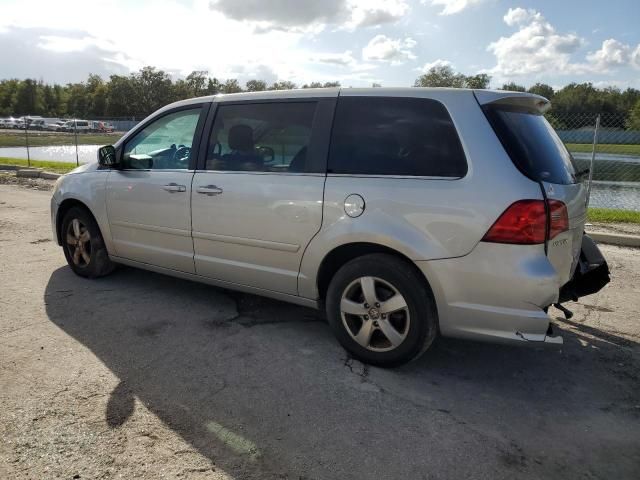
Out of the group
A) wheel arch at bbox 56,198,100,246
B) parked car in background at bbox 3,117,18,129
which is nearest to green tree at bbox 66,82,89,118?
parked car in background at bbox 3,117,18,129

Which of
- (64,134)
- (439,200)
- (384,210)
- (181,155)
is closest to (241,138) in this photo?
(181,155)

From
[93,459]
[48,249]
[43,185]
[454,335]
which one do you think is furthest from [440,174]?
[43,185]

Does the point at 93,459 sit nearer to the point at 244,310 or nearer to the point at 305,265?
the point at 305,265

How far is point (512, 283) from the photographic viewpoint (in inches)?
112

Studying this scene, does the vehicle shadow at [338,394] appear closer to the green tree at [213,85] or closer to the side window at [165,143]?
the side window at [165,143]

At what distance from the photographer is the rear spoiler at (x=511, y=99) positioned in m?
3.10

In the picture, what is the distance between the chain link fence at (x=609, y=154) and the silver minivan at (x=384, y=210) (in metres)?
7.80

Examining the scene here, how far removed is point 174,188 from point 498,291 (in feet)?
8.79

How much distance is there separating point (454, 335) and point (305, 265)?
3.66 ft

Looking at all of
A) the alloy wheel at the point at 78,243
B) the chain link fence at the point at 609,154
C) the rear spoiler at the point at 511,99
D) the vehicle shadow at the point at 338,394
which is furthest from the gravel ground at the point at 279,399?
the chain link fence at the point at 609,154

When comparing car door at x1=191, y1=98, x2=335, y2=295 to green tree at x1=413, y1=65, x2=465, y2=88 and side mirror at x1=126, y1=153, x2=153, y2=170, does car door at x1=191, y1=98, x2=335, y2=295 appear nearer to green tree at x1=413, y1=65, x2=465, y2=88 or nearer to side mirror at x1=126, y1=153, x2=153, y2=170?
side mirror at x1=126, y1=153, x2=153, y2=170

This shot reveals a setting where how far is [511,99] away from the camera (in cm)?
319

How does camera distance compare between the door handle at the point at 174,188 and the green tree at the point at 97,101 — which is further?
the green tree at the point at 97,101

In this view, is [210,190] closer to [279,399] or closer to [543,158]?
[279,399]
